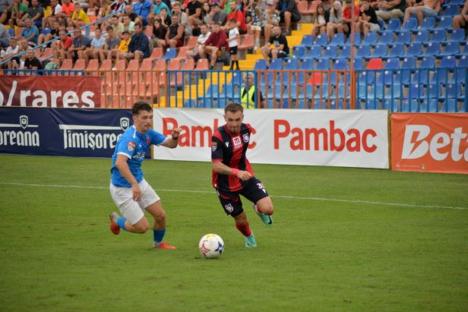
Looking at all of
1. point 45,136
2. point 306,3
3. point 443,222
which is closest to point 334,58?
point 306,3

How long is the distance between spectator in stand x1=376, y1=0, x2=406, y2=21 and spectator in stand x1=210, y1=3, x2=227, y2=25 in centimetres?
494

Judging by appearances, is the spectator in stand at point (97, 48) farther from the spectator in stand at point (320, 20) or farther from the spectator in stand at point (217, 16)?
the spectator in stand at point (320, 20)

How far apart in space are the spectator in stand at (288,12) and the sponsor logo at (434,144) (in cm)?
838

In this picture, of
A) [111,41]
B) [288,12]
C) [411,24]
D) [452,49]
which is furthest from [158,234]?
[111,41]

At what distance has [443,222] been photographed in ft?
44.6

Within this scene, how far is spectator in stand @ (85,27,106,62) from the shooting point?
29031 mm

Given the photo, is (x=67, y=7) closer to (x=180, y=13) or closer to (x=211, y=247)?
(x=180, y=13)

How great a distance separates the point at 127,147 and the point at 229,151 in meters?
1.31

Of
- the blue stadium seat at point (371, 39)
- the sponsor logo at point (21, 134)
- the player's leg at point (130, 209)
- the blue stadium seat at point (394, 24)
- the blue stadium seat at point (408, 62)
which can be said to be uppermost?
the blue stadium seat at point (394, 24)

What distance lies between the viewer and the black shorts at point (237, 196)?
11.7 m

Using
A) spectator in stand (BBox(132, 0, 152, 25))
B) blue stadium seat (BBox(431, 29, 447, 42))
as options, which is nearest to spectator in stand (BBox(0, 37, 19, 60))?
spectator in stand (BBox(132, 0, 152, 25))

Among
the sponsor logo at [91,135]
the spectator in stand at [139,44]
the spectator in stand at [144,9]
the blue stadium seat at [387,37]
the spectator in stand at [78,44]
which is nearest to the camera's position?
the sponsor logo at [91,135]

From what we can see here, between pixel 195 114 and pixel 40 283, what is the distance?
13092mm

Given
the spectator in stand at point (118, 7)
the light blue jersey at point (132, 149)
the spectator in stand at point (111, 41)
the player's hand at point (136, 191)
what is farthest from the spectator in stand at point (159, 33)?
the player's hand at point (136, 191)
